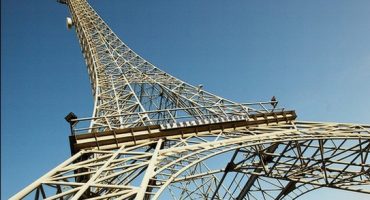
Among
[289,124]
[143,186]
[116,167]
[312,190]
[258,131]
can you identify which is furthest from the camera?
[312,190]

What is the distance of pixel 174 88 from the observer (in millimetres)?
29109

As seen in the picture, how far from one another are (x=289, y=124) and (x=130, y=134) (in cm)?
982

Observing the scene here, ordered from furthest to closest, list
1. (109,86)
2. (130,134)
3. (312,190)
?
(109,86) → (312,190) → (130,134)

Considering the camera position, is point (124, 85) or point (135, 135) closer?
point (135, 135)

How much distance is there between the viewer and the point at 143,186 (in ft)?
39.5

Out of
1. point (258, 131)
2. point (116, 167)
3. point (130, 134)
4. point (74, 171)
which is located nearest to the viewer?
point (116, 167)

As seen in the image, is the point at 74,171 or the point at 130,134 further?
the point at 130,134

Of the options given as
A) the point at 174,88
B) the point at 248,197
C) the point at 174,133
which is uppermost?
the point at 174,88

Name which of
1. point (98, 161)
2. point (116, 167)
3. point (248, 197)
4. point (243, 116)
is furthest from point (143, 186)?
point (248, 197)

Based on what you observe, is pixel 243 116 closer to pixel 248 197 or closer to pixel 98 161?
pixel 248 197

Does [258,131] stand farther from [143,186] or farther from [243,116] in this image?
[143,186]

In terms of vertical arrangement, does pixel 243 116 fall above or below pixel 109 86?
below

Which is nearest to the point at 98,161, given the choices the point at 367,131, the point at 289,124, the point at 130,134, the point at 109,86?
the point at 130,134

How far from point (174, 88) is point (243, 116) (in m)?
9.18
